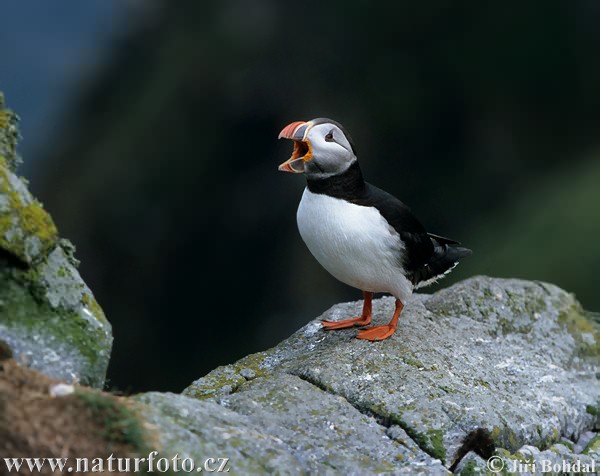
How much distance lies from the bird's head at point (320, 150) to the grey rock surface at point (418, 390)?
1.18m

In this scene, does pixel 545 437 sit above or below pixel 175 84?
below

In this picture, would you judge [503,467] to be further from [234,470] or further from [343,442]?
[234,470]

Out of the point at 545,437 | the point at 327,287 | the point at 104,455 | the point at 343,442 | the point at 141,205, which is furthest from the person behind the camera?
the point at 141,205

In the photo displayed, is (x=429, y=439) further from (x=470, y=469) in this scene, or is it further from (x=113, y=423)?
(x=113, y=423)

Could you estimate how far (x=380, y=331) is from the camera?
20.1 ft

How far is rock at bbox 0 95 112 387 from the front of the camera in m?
4.38

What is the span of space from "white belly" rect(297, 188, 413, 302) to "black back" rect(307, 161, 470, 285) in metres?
0.05

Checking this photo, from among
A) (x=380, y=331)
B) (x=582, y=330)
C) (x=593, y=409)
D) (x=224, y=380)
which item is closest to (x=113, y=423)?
(x=224, y=380)

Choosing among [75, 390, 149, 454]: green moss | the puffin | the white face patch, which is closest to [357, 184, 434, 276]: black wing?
the puffin

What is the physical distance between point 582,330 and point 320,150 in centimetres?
293

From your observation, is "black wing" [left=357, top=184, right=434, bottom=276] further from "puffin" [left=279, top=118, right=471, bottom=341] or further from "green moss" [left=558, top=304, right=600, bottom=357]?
"green moss" [left=558, top=304, right=600, bottom=357]

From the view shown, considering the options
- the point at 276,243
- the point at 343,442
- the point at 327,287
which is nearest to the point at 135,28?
the point at 276,243

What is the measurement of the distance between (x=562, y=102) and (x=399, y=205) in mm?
12431

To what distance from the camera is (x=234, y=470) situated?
4219mm
